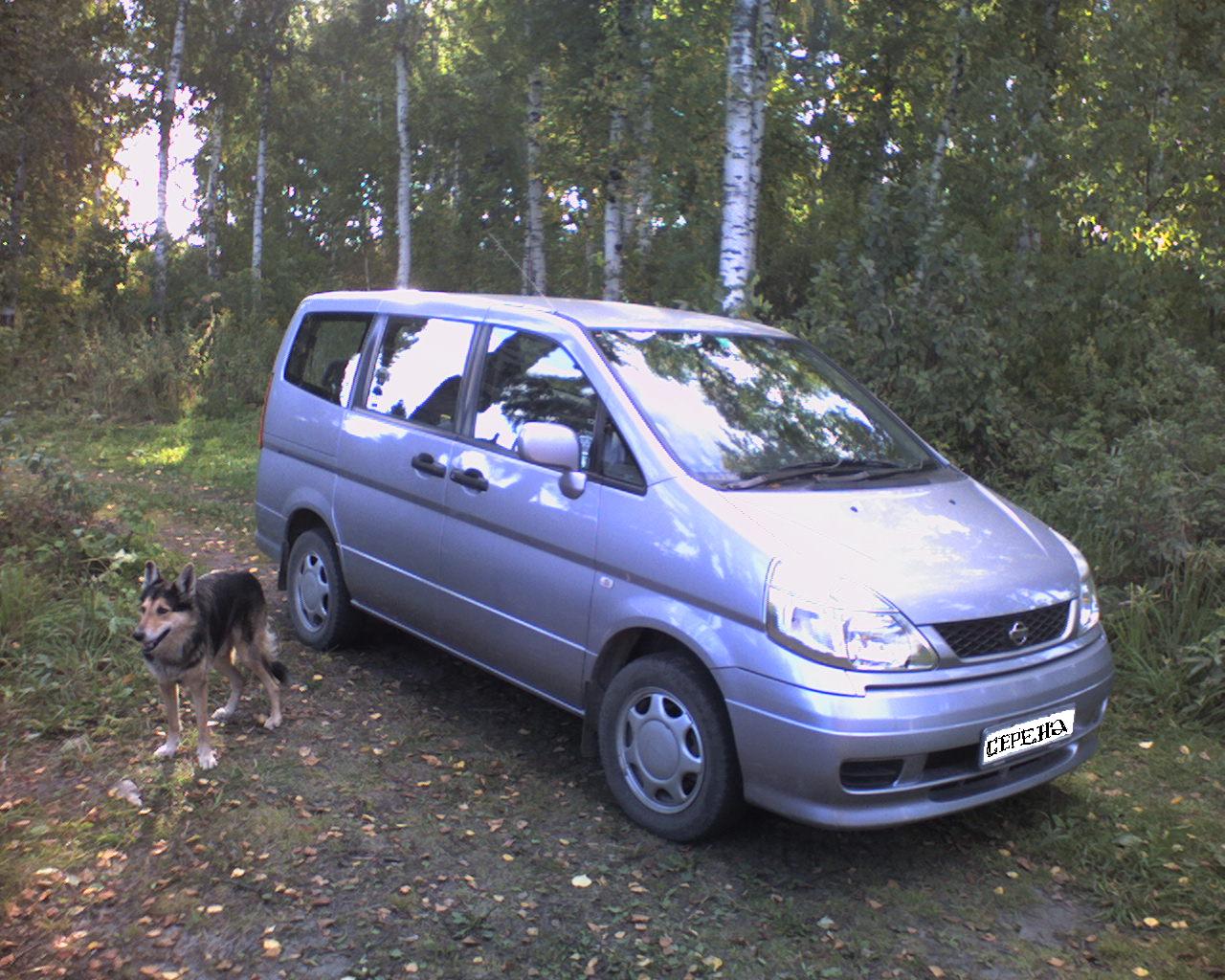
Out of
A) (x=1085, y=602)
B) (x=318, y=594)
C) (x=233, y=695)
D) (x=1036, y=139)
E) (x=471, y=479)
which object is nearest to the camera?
(x=1085, y=602)

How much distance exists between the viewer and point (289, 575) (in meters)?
6.65

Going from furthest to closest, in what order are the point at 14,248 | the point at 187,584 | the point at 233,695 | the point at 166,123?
the point at 166,123
the point at 14,248
the point at 233,695
the point at 187,584

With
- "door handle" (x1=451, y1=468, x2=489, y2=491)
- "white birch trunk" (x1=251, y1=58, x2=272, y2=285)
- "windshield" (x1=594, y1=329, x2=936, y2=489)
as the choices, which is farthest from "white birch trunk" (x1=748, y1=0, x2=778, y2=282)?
"white birch trunk" (x1=251, y1=58, x2=272, y2=285)

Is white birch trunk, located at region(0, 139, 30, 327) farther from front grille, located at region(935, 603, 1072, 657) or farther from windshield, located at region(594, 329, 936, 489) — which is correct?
front grille, located at region(935, 603, 1072, 657)

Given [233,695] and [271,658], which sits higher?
[271,658]

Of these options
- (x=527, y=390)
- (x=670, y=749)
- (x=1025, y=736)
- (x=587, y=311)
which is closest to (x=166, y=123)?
(x=587, y=311)

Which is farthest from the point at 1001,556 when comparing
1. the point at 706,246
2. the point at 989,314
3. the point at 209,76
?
the point at 209,76

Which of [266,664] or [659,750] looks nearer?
[659,750]

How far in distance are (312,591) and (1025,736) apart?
157 inches

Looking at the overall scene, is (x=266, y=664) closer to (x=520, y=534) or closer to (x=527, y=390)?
(x=520, y=534)

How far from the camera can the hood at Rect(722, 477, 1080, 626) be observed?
3.89 meters

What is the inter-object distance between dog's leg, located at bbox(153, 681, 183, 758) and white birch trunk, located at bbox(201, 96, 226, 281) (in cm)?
2750

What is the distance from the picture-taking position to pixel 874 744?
Result: 12.1 feet

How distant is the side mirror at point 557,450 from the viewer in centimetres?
452
